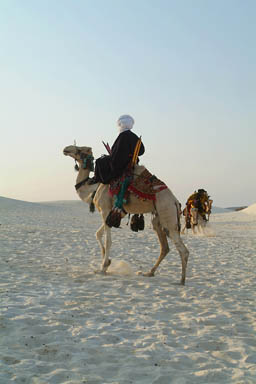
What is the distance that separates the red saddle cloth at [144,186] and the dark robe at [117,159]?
8.2 inches

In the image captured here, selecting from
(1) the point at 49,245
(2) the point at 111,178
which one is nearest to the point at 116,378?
(2) the point at 111,178

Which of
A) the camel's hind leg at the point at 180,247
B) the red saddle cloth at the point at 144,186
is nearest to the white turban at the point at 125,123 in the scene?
the red saddle cloth at the point at 144,186

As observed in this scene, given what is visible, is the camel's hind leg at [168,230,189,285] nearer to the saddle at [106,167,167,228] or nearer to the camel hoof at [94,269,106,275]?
the saddle at [106,167,167,228]

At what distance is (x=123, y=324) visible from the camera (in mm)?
4707

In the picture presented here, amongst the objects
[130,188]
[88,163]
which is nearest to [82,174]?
[88,163]

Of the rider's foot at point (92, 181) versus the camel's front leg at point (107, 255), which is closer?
the camel's front leg at point (107, 255)

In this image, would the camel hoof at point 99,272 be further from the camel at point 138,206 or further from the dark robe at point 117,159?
the dark robe at point 117,159

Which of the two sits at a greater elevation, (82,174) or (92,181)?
(82,174)

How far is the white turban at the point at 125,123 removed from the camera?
800cm

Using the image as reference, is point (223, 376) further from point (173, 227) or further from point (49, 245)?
point (49, 245)

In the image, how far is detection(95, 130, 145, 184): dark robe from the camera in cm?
761

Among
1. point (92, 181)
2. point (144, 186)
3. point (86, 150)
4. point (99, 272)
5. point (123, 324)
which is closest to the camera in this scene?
point (123, 324)

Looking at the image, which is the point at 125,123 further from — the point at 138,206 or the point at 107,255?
the point at 107,255

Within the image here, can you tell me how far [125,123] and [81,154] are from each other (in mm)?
1201
